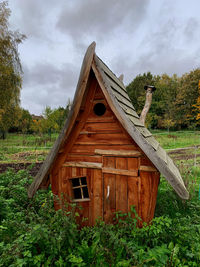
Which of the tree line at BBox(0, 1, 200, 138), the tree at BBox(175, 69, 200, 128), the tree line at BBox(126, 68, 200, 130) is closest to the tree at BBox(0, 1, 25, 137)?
the tree line at BBox(0, 1, 200, 138)

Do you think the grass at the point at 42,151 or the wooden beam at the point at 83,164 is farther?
the grass at the point at 42,151

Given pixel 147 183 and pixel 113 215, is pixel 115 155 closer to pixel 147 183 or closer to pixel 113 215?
pixel 147 183

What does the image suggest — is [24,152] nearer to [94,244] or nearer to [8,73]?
[8,73]

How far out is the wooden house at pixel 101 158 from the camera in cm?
228

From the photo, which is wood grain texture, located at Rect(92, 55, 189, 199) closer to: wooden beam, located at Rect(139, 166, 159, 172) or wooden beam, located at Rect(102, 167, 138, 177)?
wooden beam, located at Rect(139, 166, 159, 172)

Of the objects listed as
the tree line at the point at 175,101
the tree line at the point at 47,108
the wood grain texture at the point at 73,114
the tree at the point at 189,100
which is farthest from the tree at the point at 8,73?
the tree at the point at 189,100

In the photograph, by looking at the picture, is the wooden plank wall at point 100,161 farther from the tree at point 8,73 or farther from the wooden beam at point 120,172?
Answer: the tree at point 8,73

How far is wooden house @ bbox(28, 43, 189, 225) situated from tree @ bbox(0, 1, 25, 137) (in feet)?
36.9

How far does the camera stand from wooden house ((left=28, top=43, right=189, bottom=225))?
7.47ft

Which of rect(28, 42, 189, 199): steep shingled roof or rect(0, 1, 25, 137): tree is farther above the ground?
rect(0, 1, 25, 137): tree

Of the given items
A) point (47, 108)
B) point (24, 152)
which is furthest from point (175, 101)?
A: point (24, 152)

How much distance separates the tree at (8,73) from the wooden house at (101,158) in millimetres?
11257

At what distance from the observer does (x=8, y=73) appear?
12.0 m

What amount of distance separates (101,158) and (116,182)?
464 millimetres
